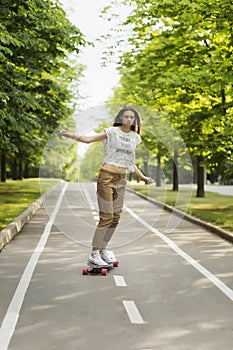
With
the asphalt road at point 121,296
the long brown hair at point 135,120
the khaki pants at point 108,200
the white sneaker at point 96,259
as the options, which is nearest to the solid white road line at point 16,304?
the asphalt road at point 121,296

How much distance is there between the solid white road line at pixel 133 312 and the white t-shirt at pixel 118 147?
6.51 ft

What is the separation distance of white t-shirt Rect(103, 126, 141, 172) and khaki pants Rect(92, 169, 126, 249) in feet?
0.59

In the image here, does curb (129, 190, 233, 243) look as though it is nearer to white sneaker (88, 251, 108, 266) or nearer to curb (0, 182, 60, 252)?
curb (0, 182, 60, 252)

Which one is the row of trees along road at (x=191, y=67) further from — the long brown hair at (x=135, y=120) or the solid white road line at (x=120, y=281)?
the solid white road line at (x=120, y=281)

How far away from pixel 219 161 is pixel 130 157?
11.6m

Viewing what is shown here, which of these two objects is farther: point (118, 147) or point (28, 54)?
point (28, 54)

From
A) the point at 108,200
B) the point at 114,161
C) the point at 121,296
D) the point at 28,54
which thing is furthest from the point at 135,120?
the point at 28,54

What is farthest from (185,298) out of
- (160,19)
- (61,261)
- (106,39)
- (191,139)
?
(106,39)

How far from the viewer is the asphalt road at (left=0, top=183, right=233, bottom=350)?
5.35 m

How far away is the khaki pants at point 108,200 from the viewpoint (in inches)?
319

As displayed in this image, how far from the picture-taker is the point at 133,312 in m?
6.27

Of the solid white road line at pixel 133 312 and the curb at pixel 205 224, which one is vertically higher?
the curb at pixel 205 224

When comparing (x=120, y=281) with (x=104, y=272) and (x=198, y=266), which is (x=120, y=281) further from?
(x=198, y=266)

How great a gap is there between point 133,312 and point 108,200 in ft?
7.05
